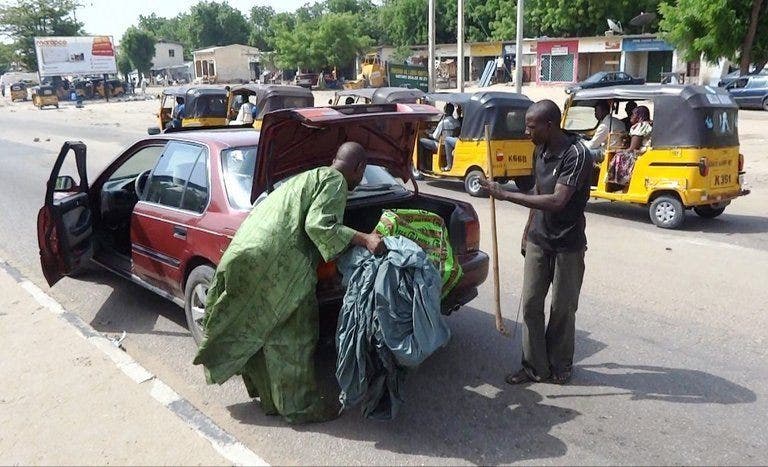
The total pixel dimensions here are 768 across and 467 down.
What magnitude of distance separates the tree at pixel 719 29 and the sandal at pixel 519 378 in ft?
81.6

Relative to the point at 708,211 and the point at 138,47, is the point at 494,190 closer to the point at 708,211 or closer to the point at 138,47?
the point at 708,211

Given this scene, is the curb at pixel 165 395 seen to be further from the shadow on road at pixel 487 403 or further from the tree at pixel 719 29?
the tree at pixel 719 29

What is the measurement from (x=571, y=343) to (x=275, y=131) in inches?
92.3

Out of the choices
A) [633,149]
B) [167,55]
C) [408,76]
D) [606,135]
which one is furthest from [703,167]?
[167,55]

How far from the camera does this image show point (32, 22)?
70312 mm

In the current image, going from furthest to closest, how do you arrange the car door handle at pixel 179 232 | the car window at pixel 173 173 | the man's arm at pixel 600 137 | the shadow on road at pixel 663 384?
the man's arm at pixel 600 137 → the car window at pixel 173 173 → the car door handle at pixel 179 232 → the shadow on road at pixel 663 384

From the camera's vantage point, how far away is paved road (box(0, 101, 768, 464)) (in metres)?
3.54

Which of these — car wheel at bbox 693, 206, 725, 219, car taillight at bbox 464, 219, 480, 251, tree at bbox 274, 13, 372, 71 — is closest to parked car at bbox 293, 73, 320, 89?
tree at bbox 274, 13, 372, 71

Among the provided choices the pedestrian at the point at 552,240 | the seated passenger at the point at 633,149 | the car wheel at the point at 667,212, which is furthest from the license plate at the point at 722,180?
the pedestrian at the point at 552,240

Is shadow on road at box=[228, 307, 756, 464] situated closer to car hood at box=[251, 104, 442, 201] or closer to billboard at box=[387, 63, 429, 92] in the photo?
car hood at box=[251, 104, 442, 201]

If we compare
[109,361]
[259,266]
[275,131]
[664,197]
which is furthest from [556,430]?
[664,197]

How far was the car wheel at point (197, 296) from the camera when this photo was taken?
15.0ft

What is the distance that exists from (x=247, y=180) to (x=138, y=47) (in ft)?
262

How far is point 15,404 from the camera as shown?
398cm
